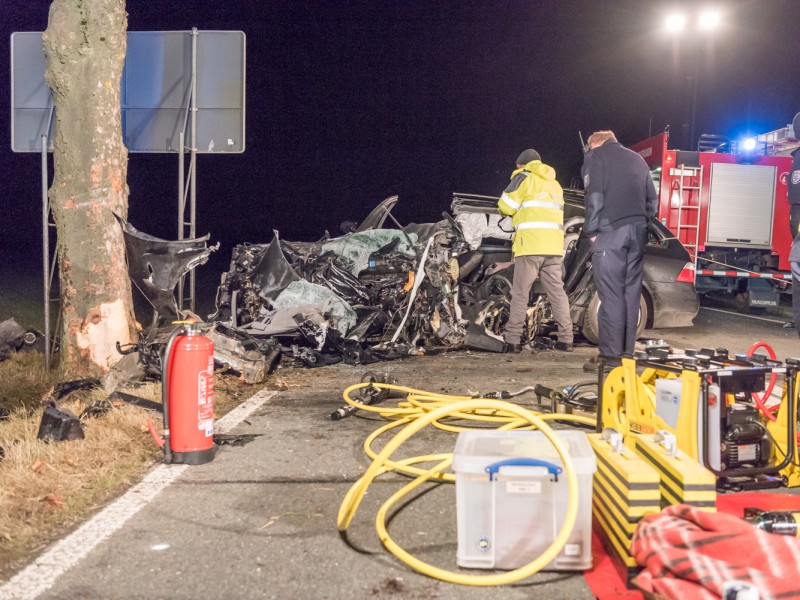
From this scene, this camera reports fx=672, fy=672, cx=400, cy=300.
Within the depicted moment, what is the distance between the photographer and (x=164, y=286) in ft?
→ 16.7

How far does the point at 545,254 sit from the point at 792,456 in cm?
A: 421

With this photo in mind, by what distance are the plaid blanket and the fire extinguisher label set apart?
2367 millimetres

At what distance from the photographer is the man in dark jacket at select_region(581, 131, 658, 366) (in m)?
5.96

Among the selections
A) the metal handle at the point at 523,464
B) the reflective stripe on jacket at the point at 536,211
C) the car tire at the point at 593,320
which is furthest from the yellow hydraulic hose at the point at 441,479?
the car tire at the point at 593,320

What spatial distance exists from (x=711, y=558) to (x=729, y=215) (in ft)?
41.4

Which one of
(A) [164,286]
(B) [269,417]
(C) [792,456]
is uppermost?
(A) [164,286]

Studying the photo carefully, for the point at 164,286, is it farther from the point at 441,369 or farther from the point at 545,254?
the point at 545,254

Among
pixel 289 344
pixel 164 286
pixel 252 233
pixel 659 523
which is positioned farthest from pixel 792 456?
pixel 252 233

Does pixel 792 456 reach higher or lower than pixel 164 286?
lower

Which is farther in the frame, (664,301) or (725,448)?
(664,301)

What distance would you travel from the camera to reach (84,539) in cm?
278

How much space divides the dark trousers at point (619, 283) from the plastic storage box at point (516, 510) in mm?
3715

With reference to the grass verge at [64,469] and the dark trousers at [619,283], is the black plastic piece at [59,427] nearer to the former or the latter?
the grass verge at [64,469]

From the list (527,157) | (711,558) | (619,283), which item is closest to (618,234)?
(619,283)
